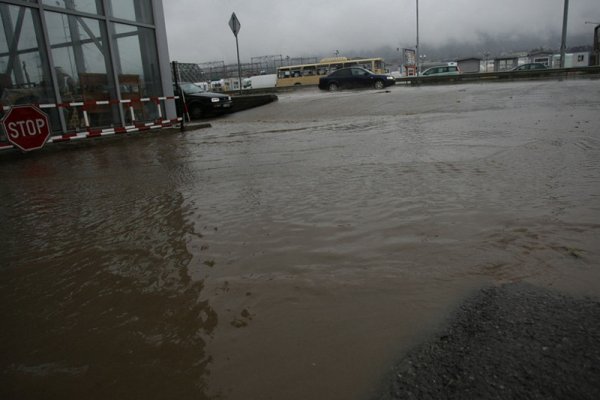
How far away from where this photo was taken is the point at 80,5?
1056 centimetres

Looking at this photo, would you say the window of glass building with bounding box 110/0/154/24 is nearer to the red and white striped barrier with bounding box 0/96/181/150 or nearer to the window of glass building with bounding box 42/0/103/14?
the window of glass building with bounding box 42/0/103/14

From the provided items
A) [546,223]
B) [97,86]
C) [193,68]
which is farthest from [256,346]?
[193,68]

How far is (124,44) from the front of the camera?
11820 mm

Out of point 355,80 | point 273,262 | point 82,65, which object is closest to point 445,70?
point 355,80

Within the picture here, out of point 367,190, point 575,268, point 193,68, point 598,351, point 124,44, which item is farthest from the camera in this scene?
point 193,68

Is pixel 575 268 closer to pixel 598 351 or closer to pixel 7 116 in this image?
pixel 598 351

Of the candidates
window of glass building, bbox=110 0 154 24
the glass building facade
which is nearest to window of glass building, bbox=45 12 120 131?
the glass building facade

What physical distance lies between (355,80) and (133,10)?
16.2 m

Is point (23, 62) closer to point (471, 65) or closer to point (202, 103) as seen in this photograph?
point (202, 103)

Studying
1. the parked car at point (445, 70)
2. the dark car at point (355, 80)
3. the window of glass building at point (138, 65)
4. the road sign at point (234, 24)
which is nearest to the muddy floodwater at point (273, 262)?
the window of glass building at point (138, 65)

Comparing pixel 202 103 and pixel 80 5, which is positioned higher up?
pixel 80 5

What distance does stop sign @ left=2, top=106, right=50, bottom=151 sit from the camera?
838 cm

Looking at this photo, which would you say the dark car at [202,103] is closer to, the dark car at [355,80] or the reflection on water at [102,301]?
the dark car at [355,80]

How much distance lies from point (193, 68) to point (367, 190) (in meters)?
38.3
